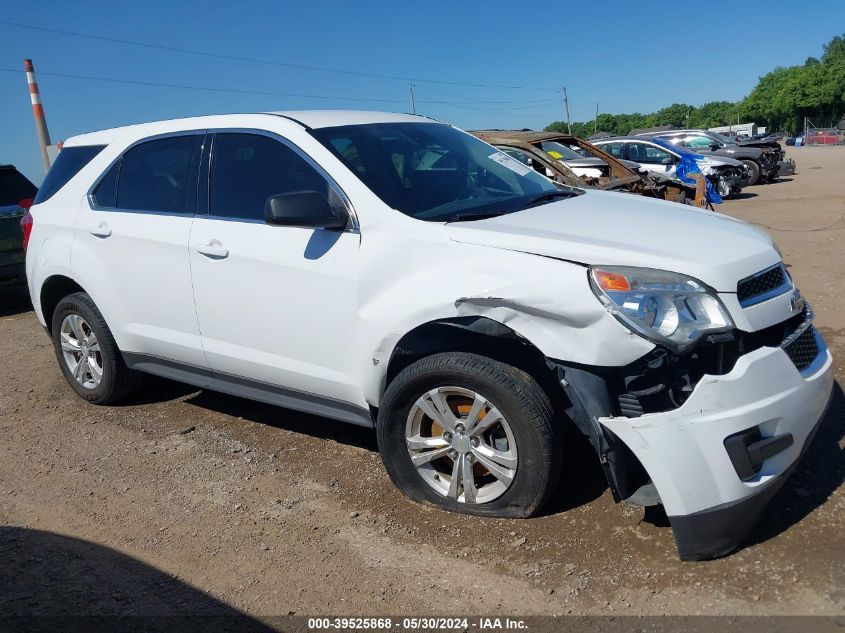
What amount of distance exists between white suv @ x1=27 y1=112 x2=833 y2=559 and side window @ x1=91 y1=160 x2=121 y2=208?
19 mm

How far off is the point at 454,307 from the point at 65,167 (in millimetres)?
3389

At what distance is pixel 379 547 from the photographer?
11.1ft

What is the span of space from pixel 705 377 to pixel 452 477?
124 cm

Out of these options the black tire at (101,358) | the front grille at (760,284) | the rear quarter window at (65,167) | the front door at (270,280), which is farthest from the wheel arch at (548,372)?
the rear quarter window at (65,167)

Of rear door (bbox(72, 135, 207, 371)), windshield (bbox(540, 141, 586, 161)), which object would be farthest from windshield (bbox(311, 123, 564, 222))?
windshield (bbox(540, 141, 586, 161))

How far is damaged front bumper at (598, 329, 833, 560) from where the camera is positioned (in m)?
2.79

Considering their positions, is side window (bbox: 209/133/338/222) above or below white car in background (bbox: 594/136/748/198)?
above

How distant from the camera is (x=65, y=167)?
17.2 feet

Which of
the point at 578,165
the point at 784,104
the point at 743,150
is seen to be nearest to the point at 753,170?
the point at 743,150

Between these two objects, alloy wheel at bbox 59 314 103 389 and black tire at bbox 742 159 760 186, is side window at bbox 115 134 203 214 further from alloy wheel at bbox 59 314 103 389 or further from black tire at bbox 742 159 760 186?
black tire at bbox 742 159 760 186

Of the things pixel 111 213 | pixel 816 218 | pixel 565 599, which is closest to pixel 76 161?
pixel 111 213

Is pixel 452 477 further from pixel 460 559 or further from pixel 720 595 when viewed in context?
pixel 720 595

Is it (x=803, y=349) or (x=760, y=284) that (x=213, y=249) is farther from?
(x=803, y=349)

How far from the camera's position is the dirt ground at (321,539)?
2.96 meters
